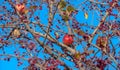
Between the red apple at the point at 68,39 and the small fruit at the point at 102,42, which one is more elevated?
the small fruit at the point at 102,42

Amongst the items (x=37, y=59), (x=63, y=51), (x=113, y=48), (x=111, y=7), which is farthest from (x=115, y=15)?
(x=37, y=59)

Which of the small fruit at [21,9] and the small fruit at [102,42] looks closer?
the small fruit at [102,42]

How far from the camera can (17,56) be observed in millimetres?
5602

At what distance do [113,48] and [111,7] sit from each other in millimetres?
644

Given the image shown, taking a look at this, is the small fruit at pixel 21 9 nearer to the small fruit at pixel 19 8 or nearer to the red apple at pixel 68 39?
the small fruit at pixel 19 8

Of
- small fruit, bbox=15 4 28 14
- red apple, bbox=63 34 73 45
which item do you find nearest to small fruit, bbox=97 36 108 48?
red apple, bbox=63 34 73 45

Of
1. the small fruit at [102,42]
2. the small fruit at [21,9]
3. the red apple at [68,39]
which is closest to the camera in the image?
the small fruit at [102,42]

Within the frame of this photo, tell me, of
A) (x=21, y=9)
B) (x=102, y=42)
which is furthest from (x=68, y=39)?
(x=21, y=9)

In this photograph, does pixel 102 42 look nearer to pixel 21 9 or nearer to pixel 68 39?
pixel 68 39

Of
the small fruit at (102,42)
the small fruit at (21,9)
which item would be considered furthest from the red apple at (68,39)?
the small fruit at (21,9)

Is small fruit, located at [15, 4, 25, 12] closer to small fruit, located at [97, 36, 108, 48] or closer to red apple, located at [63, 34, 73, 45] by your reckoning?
red apple, located at [63, 34, 73, 45]

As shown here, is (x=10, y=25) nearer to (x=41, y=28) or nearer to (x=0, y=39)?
(x=41, y=28)

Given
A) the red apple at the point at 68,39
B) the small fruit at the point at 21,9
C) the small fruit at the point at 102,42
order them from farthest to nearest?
the small fruit at the point at 21,9 < the red apple at the point at 68,39 < the small fruit at the point at 102,42

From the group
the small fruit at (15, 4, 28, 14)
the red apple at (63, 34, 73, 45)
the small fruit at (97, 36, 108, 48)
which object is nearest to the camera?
the small fruit at (97, 36, 108, 48)
